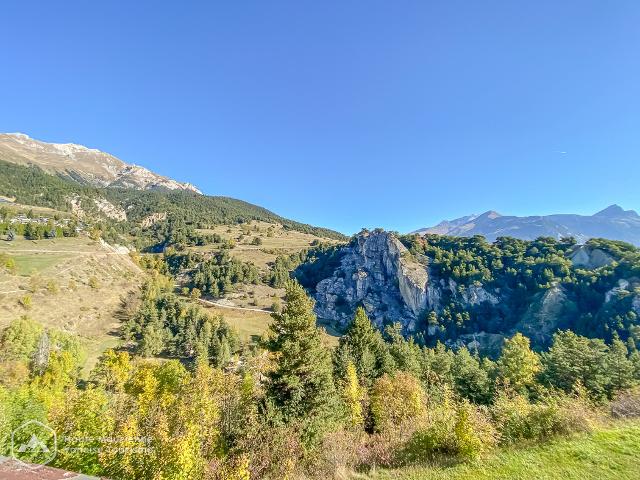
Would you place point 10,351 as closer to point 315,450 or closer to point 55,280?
point 55,280

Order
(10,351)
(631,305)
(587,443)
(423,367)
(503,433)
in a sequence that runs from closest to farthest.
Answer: (587,443) < (503,433) < (423,367) < (10,351) < (631,305)

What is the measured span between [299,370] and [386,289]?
158306 millimetres

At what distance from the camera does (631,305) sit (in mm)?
105625

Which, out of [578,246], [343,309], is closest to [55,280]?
[343,309]

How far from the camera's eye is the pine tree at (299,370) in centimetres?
2736

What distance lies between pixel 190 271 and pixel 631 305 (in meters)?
203

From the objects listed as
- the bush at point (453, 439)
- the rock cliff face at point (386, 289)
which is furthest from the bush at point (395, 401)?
the rock cliff face at point (386, 289)

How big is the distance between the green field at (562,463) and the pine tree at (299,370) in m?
15.1

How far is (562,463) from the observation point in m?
11.9

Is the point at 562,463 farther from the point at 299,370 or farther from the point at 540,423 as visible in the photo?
the point at 299,370

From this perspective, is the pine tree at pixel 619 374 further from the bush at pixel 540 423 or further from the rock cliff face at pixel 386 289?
the rock cliff face at pixel 386 289

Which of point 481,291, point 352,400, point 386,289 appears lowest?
point 386,289

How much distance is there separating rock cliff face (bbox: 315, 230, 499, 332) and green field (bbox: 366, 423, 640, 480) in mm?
146787

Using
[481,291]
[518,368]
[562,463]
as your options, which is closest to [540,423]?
[562,463]
